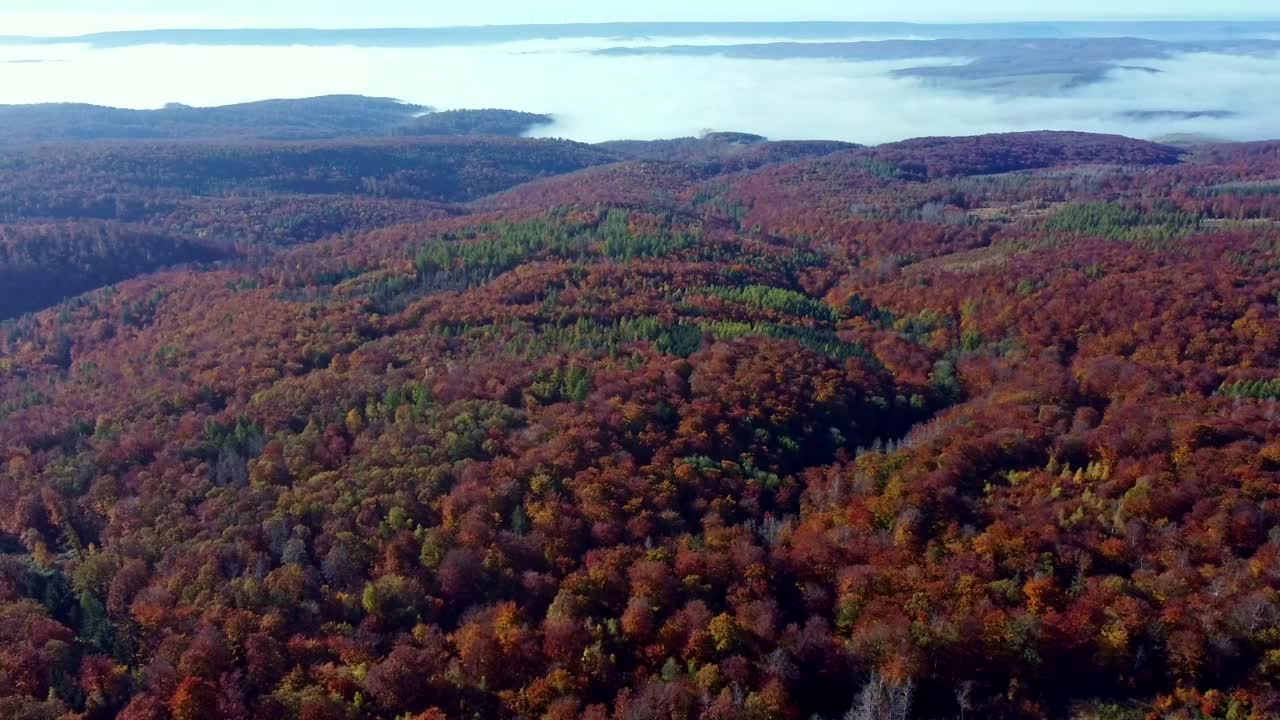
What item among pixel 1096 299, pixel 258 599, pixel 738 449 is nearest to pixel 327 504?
pixel 258 599

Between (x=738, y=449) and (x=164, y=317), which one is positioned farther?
(x=164, y=317)

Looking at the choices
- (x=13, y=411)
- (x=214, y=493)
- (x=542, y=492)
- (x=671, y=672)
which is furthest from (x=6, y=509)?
(x=671, y=672)

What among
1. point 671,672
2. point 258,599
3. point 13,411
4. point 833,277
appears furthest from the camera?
point 833,277

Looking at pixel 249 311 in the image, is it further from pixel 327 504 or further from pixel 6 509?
pixel 327 504

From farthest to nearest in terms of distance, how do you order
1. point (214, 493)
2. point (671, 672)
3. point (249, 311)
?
1. point (249, 311)
2. point (214, 493)
3. point (671, 672)

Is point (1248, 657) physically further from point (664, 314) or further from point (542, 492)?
point (664, 314)

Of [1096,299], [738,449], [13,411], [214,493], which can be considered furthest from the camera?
[1096,299]
